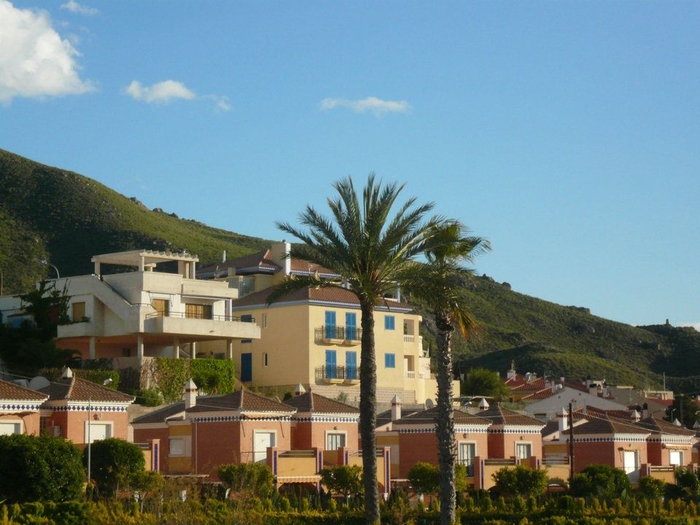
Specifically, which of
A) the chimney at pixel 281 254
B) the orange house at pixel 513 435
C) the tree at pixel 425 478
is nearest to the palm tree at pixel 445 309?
the tree at pixel 425 478

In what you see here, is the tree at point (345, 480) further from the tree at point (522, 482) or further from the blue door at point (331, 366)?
the blue door at point (331, 366)

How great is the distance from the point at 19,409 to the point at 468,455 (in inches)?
834

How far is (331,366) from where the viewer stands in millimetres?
70500

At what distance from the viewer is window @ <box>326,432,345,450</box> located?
50469 millimetres

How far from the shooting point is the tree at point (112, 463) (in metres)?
38.5

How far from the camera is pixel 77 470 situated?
3331 cm

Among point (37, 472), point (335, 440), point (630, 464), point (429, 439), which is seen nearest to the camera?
point (37, 472)

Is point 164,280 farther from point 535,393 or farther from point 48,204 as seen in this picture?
point 48,204

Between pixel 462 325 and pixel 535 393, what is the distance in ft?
186

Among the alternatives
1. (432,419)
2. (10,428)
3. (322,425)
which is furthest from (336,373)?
(10,428)

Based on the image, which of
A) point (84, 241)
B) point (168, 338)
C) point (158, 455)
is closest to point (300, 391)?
point (158, 455)

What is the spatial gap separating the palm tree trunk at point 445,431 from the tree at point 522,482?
1479 cm

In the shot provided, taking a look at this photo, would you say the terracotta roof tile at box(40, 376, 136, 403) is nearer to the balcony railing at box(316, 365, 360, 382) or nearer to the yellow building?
the yellow building

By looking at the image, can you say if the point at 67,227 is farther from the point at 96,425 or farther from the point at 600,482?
the point at 600,482
